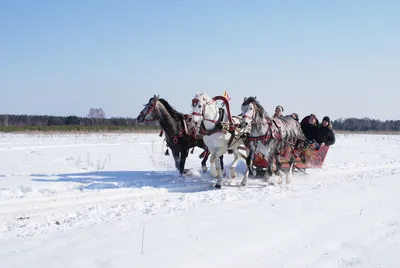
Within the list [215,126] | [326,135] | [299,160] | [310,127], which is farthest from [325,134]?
[215,126]

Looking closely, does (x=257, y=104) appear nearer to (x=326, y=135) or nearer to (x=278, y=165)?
(x=278, y=165)

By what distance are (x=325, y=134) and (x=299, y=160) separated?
3.72 ft

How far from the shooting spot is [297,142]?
10953 mm

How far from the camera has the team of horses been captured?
9.27 metres

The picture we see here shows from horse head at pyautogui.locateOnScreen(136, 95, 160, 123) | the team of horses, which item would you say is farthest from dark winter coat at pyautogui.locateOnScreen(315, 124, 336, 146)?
horse head at pyautogui.locateOnScreen(136, 95, 160, 123)

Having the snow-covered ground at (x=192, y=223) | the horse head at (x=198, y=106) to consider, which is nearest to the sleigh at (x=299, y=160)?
the snow-covered ground at (x=192, y=223)

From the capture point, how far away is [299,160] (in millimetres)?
11383

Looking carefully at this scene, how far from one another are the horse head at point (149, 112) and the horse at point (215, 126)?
147cm

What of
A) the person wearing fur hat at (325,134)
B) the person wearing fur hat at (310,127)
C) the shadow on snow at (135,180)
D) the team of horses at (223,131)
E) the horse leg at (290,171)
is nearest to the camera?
the shadow on snow at (135,180)

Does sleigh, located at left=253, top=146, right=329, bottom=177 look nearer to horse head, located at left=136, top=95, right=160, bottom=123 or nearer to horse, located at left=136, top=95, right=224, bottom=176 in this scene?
horse, located at left=136, top=95, right=224, bottom=176

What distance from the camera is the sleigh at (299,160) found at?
34.9ft

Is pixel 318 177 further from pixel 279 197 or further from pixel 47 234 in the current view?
pixel 47 234

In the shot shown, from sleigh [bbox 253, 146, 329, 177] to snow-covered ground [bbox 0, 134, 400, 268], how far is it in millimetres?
739

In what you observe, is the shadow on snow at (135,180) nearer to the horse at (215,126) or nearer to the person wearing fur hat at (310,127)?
the horse at (215,126)
